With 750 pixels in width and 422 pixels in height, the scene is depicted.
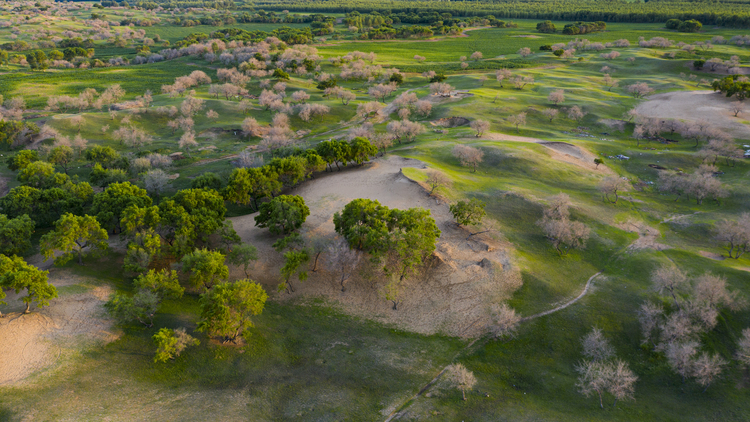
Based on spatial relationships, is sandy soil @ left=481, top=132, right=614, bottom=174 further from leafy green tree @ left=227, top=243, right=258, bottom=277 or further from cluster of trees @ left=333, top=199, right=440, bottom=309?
leafy green tree @ left=227, top=243, right=258, bottom=277

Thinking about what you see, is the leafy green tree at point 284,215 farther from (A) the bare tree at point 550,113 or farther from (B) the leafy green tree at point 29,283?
(A) the bare tree at point 550,113

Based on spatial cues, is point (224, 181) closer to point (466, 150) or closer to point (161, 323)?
point (161, 323)

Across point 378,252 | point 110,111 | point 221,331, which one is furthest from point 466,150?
point 110,111

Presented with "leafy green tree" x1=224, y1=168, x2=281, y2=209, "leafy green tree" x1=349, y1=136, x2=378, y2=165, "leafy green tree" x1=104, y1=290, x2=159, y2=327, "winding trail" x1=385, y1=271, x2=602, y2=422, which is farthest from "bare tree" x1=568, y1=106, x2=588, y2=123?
"leafy green tree" x1=104, y1=290, x2=159, y2=327

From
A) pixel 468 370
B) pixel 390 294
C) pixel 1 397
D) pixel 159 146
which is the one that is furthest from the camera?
pixel 159 146

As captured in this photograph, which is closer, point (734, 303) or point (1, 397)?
point (1, 397)

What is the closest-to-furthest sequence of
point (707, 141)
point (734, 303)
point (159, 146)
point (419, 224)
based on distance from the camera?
point (734, 303), point (419, 224), point (707, 141), point (159, 146)

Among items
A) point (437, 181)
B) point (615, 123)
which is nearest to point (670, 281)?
point (437, 181)
